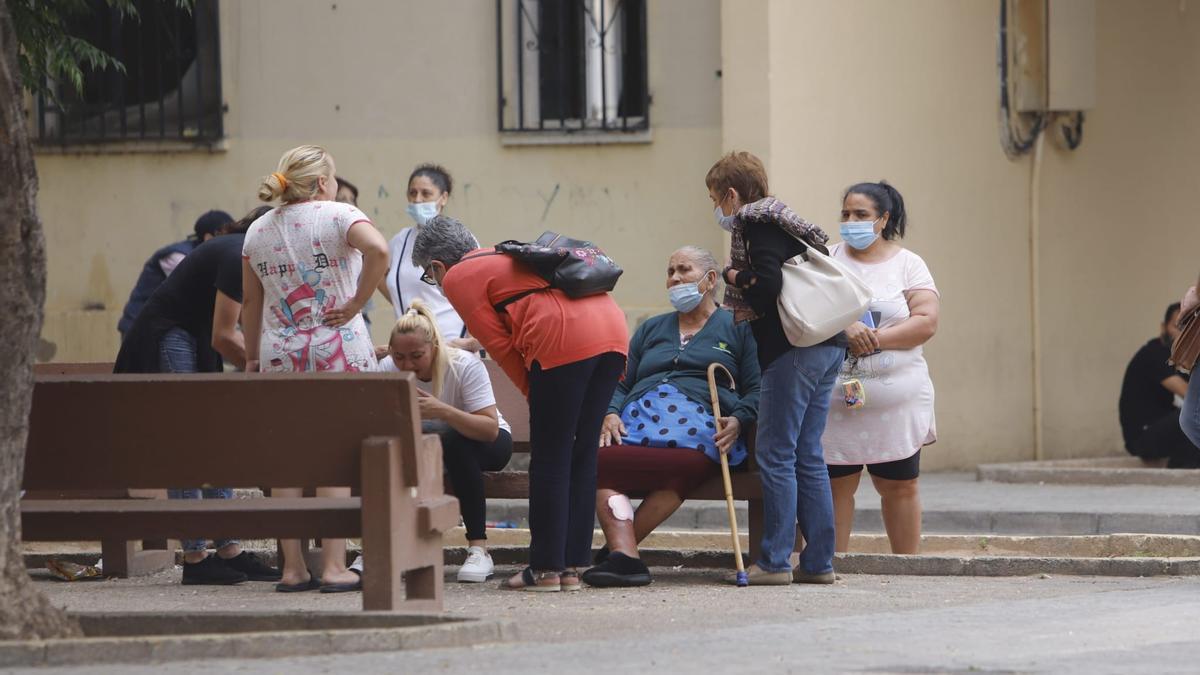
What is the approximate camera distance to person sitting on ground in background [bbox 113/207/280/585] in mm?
8781

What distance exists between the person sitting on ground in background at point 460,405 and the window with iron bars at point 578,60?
7025 mm

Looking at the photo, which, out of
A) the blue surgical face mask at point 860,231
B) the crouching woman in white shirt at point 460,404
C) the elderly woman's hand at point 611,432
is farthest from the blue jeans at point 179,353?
the blue surgical face mask at point 860,231

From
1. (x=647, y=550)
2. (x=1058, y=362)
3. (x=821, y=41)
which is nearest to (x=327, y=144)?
(x=821, y=41)

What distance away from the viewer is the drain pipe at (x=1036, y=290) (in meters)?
17.5

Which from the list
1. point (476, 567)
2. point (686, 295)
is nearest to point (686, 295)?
point (686, 295)

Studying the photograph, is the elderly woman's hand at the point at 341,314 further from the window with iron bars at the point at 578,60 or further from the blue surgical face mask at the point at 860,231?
the window with iron bars at the point at 578,60

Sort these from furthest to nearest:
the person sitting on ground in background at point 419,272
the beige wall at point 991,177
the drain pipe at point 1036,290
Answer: the drain pipe at point 1036,290 < the beige wall at point 991,177 < the person sitting on ground in background at point 419,272

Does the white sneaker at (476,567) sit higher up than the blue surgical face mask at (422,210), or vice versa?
the blue surgical face mask at (422,210)

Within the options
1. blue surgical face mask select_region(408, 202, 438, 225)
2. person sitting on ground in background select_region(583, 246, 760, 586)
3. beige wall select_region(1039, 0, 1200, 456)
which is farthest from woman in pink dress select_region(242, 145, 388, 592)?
beige wall select_region(1039, 0, 1200, 456)

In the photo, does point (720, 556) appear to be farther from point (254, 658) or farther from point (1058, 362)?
point (1058, 362)

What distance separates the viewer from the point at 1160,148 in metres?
18.8

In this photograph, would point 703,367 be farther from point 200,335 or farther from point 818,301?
point 200,335

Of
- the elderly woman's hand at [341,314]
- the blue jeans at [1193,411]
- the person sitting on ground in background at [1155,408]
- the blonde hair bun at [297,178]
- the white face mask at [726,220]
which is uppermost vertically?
the blonde hair bun at [297,178]

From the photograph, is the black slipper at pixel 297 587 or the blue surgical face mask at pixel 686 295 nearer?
the black slipper at pixel 297 587
